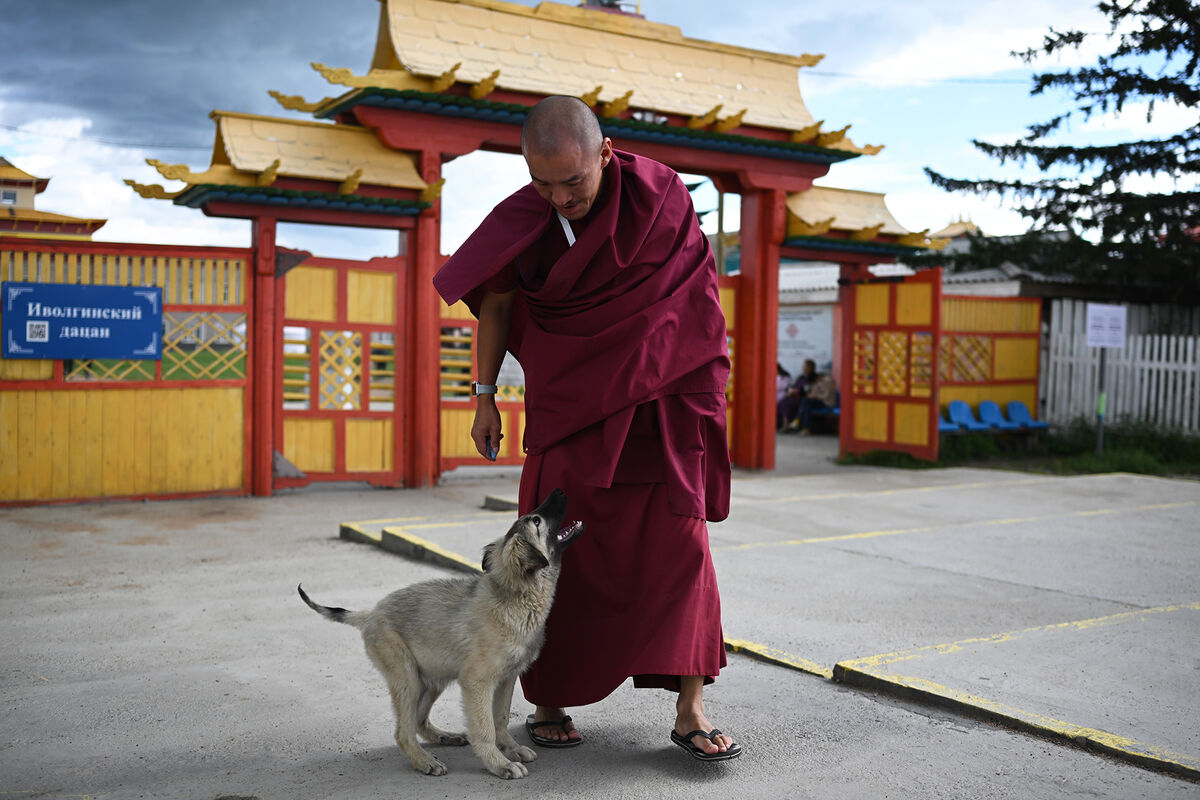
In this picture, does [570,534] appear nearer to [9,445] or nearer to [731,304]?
[9,445]

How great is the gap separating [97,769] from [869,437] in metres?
12.2

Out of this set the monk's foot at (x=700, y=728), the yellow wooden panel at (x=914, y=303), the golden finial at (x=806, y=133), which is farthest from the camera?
the yellow wooden panel at (x=914, y=303)

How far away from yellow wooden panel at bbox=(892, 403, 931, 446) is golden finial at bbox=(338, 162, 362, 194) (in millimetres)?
7737

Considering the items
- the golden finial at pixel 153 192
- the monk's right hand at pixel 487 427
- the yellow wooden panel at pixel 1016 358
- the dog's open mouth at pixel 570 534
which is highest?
the golden finial at pixel 153 192

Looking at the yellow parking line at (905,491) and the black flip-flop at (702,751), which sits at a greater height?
the black flip-flop at (702,751)

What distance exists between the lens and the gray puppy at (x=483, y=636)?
3.12 metres

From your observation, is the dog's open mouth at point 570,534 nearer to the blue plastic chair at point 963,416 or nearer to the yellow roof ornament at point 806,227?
→ the yellow roof ornament at point 806,227

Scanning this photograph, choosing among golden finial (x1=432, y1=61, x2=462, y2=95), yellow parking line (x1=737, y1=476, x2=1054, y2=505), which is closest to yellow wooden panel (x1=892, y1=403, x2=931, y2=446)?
yellow parking line (x1=737, y1=476, x2=1054, y2=505)

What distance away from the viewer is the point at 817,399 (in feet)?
62.6

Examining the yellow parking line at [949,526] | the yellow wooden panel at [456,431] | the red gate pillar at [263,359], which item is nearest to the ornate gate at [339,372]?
the red gate pillar at [263,359]

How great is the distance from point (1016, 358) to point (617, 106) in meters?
8.32

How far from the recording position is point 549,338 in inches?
133

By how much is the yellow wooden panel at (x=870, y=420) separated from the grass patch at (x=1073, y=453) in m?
0.31

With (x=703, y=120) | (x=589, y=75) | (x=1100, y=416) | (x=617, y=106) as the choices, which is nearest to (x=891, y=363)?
(x=1100, y=416)
